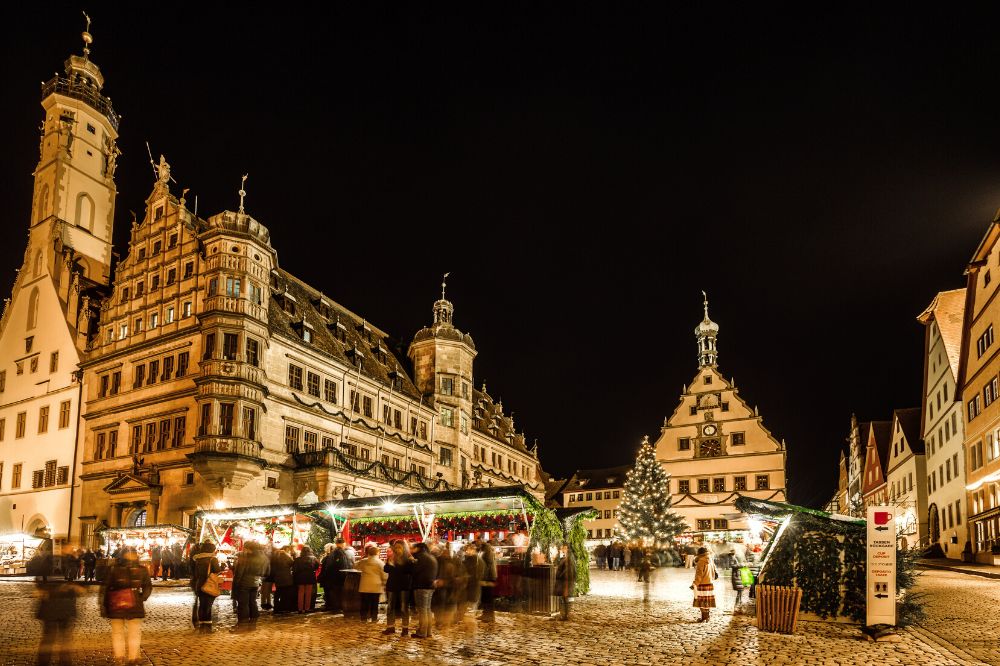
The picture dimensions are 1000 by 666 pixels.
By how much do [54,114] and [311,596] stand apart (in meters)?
44.7

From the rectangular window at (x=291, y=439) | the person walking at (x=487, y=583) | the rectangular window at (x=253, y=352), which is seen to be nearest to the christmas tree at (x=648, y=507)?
the rectangular window at (x=291, y=439)

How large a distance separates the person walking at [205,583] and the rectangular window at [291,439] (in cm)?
2504

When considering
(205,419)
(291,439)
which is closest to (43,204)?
(205,419)

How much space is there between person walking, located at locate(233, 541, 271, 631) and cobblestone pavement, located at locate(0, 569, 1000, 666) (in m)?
A: 0.36

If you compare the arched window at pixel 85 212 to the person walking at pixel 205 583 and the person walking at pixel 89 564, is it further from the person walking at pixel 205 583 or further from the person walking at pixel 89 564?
the person walking at pixel 205 583

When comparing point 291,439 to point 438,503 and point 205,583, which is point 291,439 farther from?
point 205,583

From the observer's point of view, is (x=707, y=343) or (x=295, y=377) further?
(x=707, y=343)

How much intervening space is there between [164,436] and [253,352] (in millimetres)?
5956

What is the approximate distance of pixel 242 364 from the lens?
37.7m

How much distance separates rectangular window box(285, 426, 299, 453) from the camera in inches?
1593

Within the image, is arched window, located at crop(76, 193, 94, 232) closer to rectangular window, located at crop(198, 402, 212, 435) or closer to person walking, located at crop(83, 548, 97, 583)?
rectangular window, located at crop(198, 402, 212, 435)

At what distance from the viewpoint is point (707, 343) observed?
241 feet

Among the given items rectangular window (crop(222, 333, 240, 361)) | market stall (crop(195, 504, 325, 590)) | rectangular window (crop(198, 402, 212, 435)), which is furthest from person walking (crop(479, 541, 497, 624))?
rectangular window (crop(222, 333, 240, 361))

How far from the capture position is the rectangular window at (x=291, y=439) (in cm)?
4047
